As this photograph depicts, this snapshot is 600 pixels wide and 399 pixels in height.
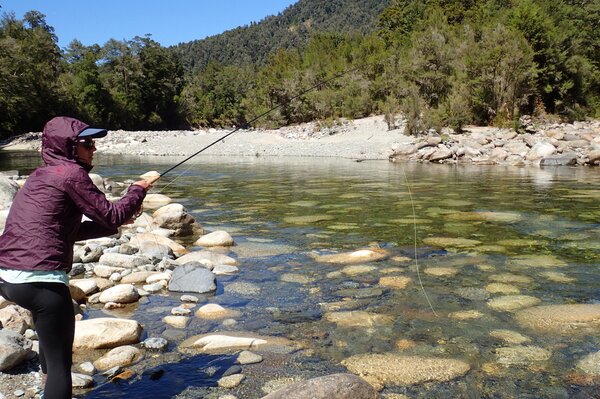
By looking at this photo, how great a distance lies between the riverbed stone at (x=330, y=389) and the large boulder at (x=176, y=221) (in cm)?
569

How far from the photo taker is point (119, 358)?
12.0 feet

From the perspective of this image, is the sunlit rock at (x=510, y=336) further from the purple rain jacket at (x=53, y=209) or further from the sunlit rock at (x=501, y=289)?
the purple rain jacket at (x=53, y=209)

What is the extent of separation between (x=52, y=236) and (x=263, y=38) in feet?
595

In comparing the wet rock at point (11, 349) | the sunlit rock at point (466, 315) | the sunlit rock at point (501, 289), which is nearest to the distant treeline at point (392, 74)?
the sunlit rock at point (501, 289)

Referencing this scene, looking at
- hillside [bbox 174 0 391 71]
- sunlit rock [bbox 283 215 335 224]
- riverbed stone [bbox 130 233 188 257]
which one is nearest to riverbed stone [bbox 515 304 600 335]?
riverbed stone [bbox 130 233 188 257]

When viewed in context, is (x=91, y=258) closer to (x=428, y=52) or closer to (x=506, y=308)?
(x=506, y=308)

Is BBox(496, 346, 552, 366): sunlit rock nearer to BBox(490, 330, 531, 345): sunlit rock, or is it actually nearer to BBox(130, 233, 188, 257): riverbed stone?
BBox(490, 330, 531, 345): sunlit rock

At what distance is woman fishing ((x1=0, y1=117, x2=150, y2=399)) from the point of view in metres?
2.52

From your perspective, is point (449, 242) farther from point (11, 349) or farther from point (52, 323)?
point (52, 323)

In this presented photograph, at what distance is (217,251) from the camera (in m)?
7.17

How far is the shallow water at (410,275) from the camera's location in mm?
3619

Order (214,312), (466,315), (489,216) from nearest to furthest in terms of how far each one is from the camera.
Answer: (466,315), (214,312), (489,216)

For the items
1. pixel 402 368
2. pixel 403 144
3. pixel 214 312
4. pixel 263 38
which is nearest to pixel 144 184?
pixel 214 312

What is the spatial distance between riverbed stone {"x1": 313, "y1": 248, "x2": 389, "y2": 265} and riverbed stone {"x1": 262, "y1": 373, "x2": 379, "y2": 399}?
3.44 metres
